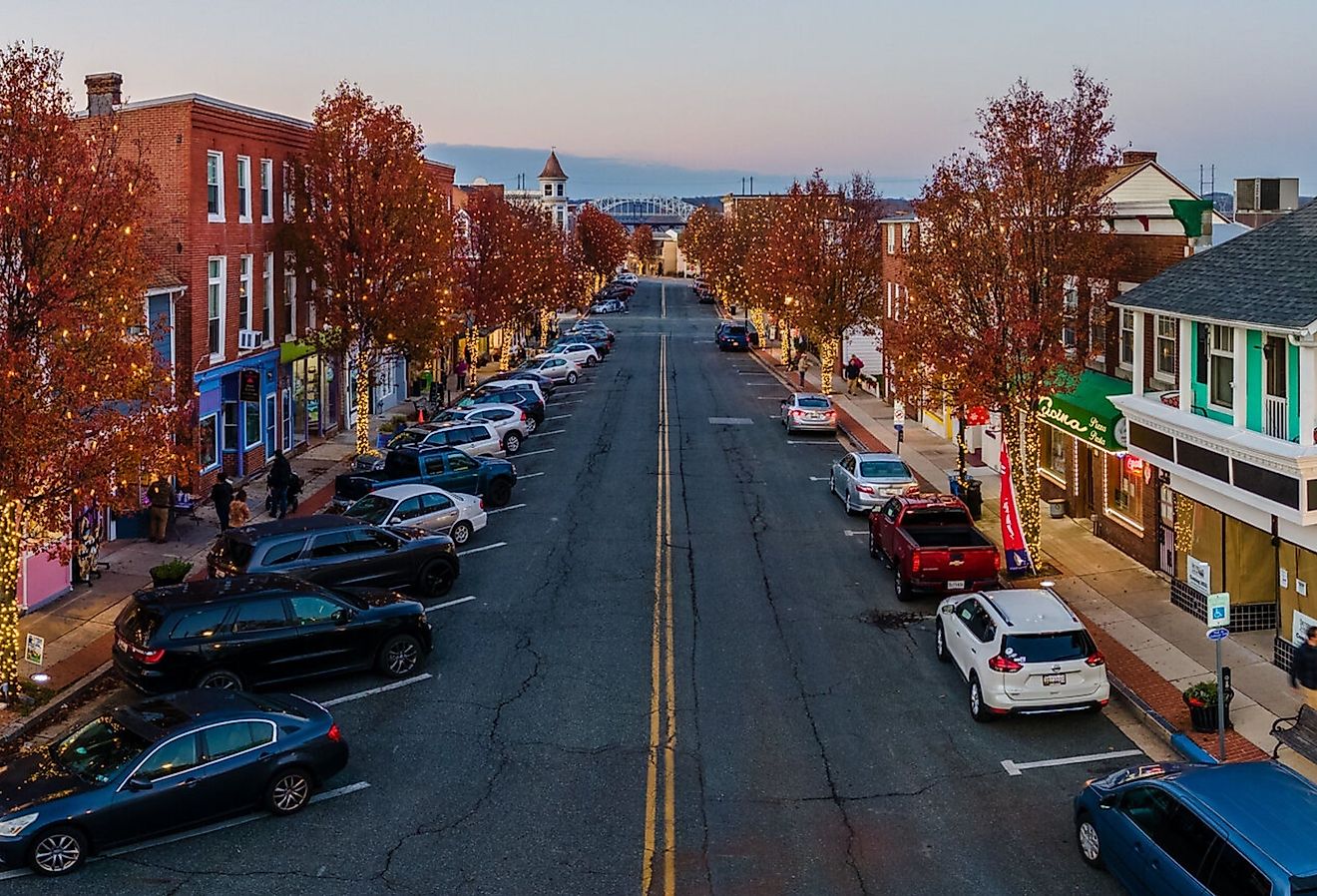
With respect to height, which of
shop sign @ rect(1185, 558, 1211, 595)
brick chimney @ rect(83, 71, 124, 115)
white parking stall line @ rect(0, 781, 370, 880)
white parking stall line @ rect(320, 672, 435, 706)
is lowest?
white parking stall line @ rect(0, 781, 370, 880)

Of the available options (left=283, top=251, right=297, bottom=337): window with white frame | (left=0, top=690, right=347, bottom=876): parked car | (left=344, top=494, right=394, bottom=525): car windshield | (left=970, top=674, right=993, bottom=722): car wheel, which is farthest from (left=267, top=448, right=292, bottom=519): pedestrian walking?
(left=970, top=674, right=993, bottom=722): car wheel

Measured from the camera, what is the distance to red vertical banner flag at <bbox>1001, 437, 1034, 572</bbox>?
23.4 m

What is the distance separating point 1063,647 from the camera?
16219mm

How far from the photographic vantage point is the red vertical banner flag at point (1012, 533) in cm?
2338

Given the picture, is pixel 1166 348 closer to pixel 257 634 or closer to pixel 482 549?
pixel 482 549

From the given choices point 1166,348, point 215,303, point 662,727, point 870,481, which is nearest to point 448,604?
point 662,727

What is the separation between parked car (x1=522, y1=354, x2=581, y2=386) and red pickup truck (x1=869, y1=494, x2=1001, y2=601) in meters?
37.4

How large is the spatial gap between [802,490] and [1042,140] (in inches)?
492

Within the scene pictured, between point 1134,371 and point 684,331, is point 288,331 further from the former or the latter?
point 684,331

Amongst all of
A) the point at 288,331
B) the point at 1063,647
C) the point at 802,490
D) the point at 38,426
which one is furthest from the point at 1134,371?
the point at 288,331

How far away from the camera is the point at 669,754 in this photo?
1527 centimetres

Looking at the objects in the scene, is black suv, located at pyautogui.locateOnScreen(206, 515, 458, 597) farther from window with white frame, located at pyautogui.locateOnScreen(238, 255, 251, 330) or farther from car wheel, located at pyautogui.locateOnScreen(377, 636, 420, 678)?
window with white frame, located at pyautogui.locateOnScreen(238, 255, 251, 330)

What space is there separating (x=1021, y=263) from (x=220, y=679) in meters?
16.9

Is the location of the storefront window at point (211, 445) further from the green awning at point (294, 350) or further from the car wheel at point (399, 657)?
the car wheel at point (399, 657)
